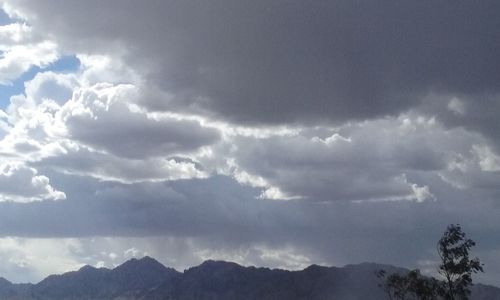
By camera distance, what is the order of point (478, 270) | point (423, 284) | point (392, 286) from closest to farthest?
point (478, 270)
point (423, 284)
point (392, 286)

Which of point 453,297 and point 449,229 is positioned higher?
point 449,229

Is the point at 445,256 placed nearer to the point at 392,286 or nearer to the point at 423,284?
the point at 423,284

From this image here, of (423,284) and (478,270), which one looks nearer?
→ (478,270)

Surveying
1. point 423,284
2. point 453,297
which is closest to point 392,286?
point 423,284

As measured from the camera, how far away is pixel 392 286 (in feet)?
643

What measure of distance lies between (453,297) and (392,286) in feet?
142

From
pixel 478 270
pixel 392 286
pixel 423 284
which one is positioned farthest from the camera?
pixel 392 286

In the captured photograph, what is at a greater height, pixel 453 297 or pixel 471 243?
pixel 471 243

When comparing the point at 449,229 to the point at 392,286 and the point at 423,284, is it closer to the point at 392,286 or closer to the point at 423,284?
the point at 423,284

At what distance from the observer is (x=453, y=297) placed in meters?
154

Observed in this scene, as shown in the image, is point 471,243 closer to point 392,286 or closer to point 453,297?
point 453,297

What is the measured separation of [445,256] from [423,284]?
23.8 m

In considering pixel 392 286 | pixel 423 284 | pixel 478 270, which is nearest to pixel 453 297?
pixel 478 270

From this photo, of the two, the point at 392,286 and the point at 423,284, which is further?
the point at 392,286
